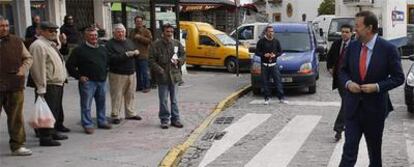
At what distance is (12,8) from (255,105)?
270 inches

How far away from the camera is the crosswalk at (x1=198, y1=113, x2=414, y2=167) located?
8.16 meters

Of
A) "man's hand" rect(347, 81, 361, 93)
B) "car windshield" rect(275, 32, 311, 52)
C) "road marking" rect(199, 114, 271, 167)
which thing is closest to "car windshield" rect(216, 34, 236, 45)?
"car windshield" rect(275, 32, 311, 52)

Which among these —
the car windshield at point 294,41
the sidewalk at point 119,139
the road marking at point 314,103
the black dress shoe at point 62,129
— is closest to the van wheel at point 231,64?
the car windshield at point 294,41

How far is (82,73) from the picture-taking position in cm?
962

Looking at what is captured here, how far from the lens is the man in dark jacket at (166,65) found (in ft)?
33.0

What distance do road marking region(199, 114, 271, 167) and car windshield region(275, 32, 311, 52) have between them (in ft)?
13.5

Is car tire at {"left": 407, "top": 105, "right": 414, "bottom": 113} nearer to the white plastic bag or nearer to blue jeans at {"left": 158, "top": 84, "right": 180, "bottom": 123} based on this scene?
blue jeans at {"left": 158, "top": 84, "right": 180, "bottom": 123}

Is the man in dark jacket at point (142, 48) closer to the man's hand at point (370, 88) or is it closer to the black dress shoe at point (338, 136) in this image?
the black dress shoe at point (338, 136)

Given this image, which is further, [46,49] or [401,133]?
[401,133]

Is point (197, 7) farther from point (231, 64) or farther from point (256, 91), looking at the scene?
point (256, 91)

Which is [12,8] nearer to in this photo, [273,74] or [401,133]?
[273,74]

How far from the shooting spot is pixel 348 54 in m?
6.31

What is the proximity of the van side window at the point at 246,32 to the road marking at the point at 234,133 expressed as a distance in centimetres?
1214

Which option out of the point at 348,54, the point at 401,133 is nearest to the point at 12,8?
the point at 401,133
